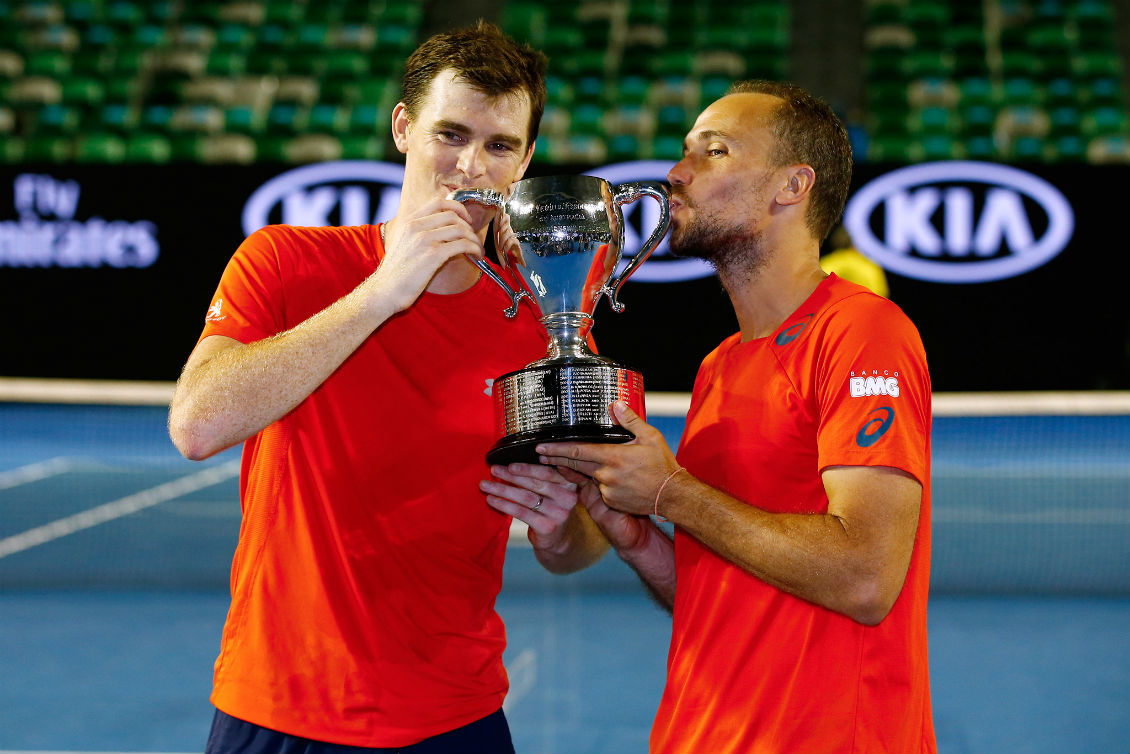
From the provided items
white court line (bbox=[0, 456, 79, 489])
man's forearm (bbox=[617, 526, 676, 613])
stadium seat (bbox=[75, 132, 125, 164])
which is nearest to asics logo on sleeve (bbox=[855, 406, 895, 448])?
man's forearm (bbox=[617, 526, 676, 613])

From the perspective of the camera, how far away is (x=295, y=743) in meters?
2.44

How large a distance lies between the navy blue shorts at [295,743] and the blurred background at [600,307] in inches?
92.4

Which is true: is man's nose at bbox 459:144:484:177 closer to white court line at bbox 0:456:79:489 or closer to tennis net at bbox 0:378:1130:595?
tennis net at bbox 0:378:1130:595

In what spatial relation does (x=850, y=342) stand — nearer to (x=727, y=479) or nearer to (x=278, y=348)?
(x=727, y=479)

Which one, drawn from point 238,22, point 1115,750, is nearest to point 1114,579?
point 1115,750

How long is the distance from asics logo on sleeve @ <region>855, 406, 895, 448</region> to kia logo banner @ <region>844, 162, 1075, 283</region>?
814 centimetres

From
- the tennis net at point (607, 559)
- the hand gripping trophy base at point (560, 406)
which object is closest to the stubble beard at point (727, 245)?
the hand gripping trophy base at point (560, 406)

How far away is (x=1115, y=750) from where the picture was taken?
4.77 meters

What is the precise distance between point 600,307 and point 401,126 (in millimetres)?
7158

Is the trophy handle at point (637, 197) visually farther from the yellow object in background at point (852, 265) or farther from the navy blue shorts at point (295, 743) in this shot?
the yellow object in background at point (852, 265)

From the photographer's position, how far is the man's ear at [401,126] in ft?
9.13

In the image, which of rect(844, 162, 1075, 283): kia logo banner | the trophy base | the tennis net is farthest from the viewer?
rect(844, 162, 1075, 283): kia logo banner

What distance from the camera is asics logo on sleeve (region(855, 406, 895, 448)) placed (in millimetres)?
2178

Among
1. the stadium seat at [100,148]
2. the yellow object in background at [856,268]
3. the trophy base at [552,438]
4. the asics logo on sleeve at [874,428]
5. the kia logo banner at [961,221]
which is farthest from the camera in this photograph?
→ the stadium seat at [100,148]
